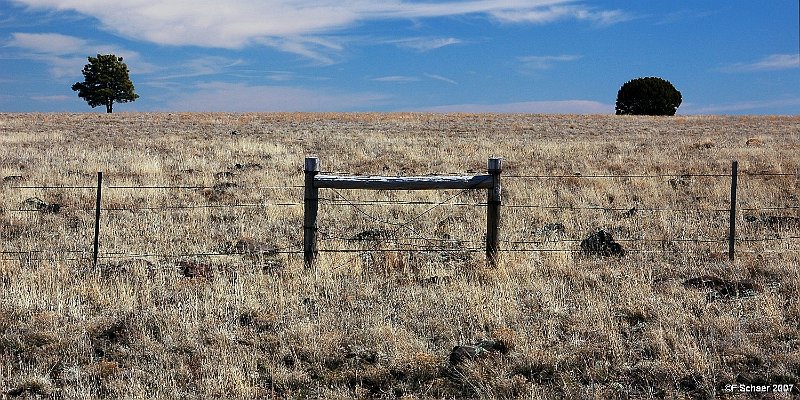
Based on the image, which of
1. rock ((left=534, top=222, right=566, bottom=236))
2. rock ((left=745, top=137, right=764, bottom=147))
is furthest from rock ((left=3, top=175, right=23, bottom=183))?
rock ((left=745, top=137, right=764, bottom=147))

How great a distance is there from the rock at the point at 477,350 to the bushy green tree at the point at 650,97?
256 feet

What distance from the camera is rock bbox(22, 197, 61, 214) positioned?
→ 1287 cm

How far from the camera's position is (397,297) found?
7492 mm

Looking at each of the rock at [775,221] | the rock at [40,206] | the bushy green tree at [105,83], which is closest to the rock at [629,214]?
the rock at [775,221]

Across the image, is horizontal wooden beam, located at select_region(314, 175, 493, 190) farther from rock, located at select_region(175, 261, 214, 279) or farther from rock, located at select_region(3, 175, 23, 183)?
rock, located at select_region(3, 175, 23, 183)

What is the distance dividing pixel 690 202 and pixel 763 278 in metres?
6.11

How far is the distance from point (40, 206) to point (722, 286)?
11.6 meters

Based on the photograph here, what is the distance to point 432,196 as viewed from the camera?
15086 millimetres

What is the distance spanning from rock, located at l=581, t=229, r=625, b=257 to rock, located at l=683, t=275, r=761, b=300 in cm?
144

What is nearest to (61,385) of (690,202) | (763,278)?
(763,278)

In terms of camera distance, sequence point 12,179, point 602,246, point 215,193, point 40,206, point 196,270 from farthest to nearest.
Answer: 1. point 12,179
2. point 215,193
3. point 40,206
4. point 602,246
5. point 196,270

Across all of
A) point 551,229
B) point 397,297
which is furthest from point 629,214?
point 397,297

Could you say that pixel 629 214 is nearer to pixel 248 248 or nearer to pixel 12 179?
pixel 248 248

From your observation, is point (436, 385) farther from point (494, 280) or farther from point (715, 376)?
point (494, 280)
